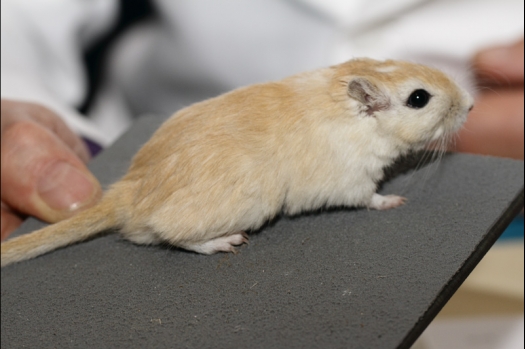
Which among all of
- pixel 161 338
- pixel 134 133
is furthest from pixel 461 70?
pixel 161 338

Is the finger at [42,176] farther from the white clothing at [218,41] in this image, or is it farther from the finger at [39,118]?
the white clothing at [218,41]

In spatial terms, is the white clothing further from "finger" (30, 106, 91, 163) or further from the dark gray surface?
the dark gray surface

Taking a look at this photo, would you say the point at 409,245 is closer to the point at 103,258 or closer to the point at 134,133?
the point at 103,258

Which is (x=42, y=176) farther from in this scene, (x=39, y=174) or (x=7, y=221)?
(x=7, y=221)

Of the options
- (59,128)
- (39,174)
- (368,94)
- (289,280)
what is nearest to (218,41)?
(59,128)

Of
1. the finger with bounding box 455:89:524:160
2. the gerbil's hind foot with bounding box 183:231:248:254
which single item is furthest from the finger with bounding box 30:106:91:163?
the finger with bounding box 455:89:524:160

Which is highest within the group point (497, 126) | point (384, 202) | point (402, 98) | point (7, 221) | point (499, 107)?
point (402, 98)

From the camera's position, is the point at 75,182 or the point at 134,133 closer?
the point at 75,182

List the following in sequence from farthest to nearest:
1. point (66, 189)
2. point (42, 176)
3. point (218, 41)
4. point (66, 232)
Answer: point (218, 41)
point (42, 176)
point (66, 189)
point (66, 232)
